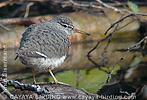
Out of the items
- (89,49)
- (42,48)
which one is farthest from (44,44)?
(89,49)

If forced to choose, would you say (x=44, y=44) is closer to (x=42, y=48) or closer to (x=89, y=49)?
(x=42, y=48)

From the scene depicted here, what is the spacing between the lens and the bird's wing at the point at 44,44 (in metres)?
4.34

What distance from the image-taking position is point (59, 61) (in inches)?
193

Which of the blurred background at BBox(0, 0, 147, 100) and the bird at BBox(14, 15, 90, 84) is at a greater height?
the bird at BBox(14, 15, 90, 84)

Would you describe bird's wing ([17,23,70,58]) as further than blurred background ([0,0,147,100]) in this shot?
No

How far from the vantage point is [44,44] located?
4.60 metres

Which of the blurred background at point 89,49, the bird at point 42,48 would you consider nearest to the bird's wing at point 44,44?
the bird at point 42,48

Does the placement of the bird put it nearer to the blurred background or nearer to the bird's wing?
the bird's wing

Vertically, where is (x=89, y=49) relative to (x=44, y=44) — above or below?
below

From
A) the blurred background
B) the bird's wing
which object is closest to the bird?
the bird's wing

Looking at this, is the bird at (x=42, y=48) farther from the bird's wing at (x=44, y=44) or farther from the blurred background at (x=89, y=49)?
the blurred background at (x=89, y=49)

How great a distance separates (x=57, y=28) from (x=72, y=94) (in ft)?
6.07

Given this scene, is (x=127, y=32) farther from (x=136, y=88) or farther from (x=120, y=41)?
(x=136, y=88)

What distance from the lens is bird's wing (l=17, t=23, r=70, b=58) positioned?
4336 mm
